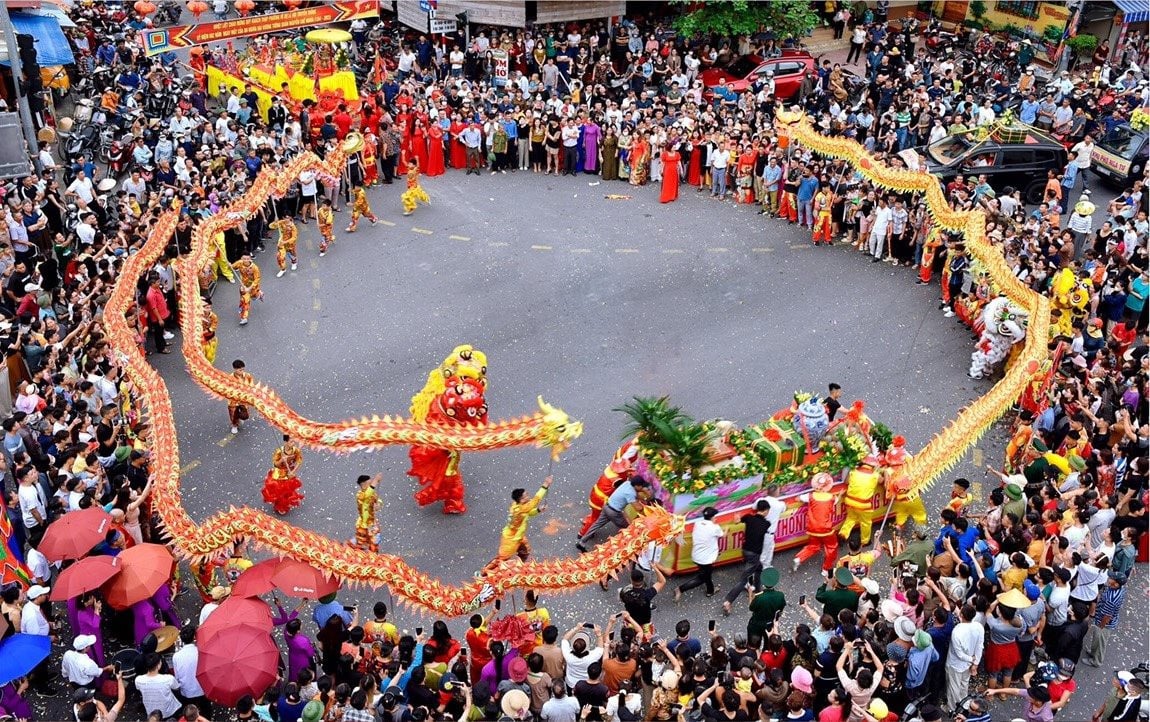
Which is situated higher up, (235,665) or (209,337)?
(235,665)

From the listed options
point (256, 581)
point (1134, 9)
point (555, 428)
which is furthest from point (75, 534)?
point (1134, 9)

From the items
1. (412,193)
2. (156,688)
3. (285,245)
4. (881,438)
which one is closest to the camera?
(156,688)

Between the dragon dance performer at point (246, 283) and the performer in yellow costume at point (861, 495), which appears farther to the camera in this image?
the dragon dance performer at point (246, 283)

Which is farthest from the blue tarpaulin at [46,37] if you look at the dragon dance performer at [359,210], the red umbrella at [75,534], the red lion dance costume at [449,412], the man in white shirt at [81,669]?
the man in white shirt at [81,669]

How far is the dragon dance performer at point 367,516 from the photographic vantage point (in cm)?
1185

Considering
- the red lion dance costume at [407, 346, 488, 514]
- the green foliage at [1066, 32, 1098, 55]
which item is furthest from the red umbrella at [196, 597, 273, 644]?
the green foliage at [1066, 32, 1098, 55]

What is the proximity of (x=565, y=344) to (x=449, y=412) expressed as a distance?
14.2ft

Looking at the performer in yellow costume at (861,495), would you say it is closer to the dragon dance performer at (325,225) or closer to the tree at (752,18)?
the dragon dance performer at (325,225)

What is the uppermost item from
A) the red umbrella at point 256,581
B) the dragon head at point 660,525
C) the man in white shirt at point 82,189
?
the man in white shirt at point 82,189

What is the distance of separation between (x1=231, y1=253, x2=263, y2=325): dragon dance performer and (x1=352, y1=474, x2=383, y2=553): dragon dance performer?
584 centimetres

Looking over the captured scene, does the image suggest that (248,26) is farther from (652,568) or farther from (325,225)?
(652,568)

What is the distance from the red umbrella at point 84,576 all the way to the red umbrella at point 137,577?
0.09 metres

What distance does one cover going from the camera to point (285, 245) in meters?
18.6

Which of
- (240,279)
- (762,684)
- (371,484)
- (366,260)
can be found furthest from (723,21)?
(762,684)
